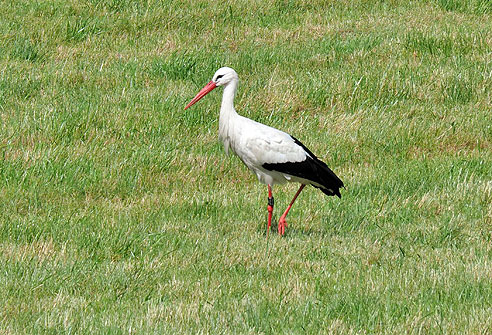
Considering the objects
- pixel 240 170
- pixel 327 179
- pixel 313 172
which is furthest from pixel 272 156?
→ pixel 240 170

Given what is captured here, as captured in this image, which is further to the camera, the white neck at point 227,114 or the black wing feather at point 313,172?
the white neck at point 227,114

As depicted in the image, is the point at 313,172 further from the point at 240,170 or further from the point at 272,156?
the point at 240,170

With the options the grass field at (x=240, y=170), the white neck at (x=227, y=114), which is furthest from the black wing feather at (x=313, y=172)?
the white neck at (x=227, y=114)

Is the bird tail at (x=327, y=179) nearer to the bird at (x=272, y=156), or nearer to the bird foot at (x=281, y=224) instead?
the bird at (x=272, y=156)

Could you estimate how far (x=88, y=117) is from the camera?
870 cm

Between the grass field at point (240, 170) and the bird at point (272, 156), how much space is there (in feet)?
1.10

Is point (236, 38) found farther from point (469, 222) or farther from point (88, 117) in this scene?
point (469, 222)

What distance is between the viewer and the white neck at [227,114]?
7258 millimetres

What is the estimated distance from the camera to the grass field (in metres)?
5.23

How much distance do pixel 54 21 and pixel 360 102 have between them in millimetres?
4154

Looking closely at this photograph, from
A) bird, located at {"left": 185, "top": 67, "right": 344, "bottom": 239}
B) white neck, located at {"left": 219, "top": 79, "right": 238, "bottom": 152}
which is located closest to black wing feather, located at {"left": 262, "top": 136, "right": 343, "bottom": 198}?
bird, located at {"left": 185, "top": 67, "right": 344, "bottom": 239}

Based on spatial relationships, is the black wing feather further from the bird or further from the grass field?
the grass field

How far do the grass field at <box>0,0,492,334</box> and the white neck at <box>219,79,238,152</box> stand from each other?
1.85ft

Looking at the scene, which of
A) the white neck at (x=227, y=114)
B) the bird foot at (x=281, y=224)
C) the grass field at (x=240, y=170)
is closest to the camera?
the grass field at (x=240, y=170)
